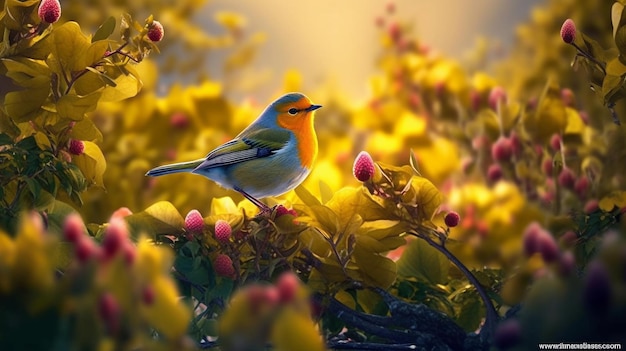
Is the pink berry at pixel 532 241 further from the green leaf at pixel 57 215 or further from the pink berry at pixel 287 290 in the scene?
the green leaf at pixel 57 215

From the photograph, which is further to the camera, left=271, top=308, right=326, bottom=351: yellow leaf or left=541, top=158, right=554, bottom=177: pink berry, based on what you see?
left=541, top=158, right=554, bottom=177: pink berry

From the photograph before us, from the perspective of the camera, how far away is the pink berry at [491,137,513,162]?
2020 millimetres

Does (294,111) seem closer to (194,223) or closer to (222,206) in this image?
(222,206)

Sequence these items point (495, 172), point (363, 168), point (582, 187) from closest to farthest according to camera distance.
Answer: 1. point (363, 168)
2. point (582, 187)
3. point (495, 172)

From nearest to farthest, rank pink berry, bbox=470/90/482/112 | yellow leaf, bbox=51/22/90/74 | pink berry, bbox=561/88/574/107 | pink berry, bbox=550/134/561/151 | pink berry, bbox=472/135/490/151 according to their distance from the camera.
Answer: yellow leaf, bbox=51/22/90/74
pink berry, bbox=550/134/561/151
pink berry, bbox=561/88/574/107
pink berry, bbox=472/135/490/151
pink berry, bbox=470/90/482/112

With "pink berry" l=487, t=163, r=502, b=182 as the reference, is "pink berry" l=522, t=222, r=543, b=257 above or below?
below

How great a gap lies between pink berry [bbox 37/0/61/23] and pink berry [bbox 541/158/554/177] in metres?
1.18

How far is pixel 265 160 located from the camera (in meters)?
1.38

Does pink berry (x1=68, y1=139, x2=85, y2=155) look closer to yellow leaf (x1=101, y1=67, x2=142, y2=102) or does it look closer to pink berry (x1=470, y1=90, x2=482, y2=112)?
yellow leaf (x1=101, y1=67, x2=142, y2=102)

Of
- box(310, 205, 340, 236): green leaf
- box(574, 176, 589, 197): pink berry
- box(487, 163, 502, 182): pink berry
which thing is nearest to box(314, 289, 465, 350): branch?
box(310, 205, 340, 236): green leaf

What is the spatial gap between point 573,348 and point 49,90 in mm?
781

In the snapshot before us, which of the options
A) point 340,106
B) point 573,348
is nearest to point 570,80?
point 340,106

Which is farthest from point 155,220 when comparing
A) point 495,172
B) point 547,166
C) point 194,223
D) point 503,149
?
point 495,172

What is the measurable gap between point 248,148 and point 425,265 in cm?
45
